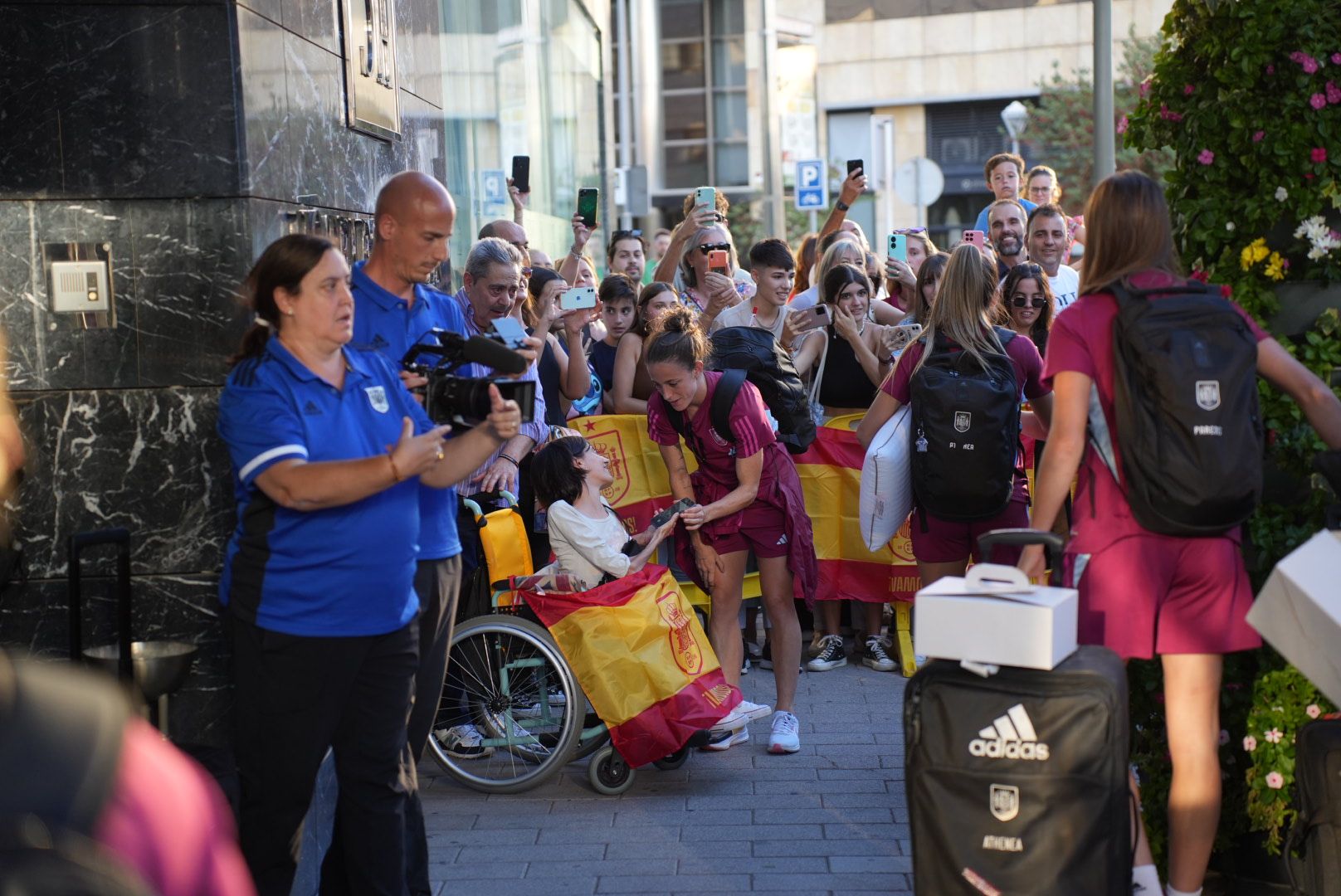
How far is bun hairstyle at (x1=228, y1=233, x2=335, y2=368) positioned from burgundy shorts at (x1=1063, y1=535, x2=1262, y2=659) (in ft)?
7.34

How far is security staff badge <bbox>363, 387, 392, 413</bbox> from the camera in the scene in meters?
3.95

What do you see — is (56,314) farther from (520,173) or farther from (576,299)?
(520,173)

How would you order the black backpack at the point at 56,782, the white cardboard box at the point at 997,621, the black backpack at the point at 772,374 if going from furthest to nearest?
the black backpack at the point at 772,374 < the white cardboard box at the point at 997,621 < the black backpack at the point at 56,782

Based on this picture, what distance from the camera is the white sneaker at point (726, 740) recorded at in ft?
20.0

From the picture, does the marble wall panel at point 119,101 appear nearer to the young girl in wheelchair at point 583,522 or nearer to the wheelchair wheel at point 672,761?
the young girl in wheelchair at point 583,522

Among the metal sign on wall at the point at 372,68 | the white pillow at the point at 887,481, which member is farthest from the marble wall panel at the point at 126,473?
the white pillow at the point at 887,481

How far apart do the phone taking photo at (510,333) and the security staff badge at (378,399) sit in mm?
396

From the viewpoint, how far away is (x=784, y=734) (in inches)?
253

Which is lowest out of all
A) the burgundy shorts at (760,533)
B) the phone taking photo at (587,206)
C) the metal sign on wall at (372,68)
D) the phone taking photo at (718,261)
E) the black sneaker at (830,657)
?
the black sneaker at (830,657)

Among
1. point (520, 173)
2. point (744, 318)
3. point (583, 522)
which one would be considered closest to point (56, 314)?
point (583, 522)

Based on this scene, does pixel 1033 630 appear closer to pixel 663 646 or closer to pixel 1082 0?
pixel 663 646

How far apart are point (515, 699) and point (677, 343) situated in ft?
5.16

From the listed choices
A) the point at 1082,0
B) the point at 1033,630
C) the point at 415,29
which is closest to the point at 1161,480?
the point at 1033,630

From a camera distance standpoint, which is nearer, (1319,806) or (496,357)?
(1319,806)
